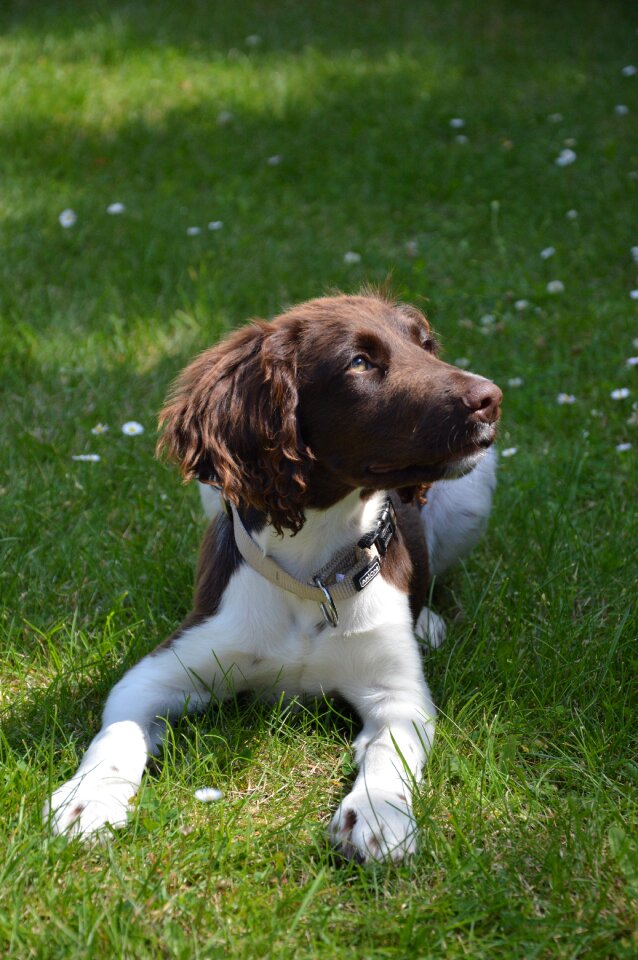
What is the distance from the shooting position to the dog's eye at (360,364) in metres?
2.45

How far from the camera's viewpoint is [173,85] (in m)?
7.41

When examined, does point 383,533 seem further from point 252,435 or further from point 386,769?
point 386,769

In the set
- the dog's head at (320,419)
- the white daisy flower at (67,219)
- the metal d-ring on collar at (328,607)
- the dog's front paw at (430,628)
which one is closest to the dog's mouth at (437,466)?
the dog's head at (320,419)

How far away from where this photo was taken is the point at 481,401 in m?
2.29

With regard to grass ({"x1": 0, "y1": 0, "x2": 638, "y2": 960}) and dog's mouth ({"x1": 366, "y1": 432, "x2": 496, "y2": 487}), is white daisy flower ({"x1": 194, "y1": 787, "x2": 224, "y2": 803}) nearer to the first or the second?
grass ({"x1": 0, "y1": 0, "x2": 638, "y2": 960})

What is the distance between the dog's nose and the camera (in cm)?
229

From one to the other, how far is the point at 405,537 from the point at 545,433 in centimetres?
129

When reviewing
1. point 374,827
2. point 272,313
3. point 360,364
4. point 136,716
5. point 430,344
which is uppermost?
point 360,364

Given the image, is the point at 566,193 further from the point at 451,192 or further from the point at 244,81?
the point at 244,81

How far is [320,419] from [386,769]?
80 cm

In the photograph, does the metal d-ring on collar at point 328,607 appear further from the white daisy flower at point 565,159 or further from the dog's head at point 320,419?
the white daisy flower at point 565,159

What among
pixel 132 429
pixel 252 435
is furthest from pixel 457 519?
pixel 132 429

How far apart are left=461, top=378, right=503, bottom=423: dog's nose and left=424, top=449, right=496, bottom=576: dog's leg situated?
3.35ft

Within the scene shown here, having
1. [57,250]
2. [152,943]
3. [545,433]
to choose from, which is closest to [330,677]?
[152,943]
